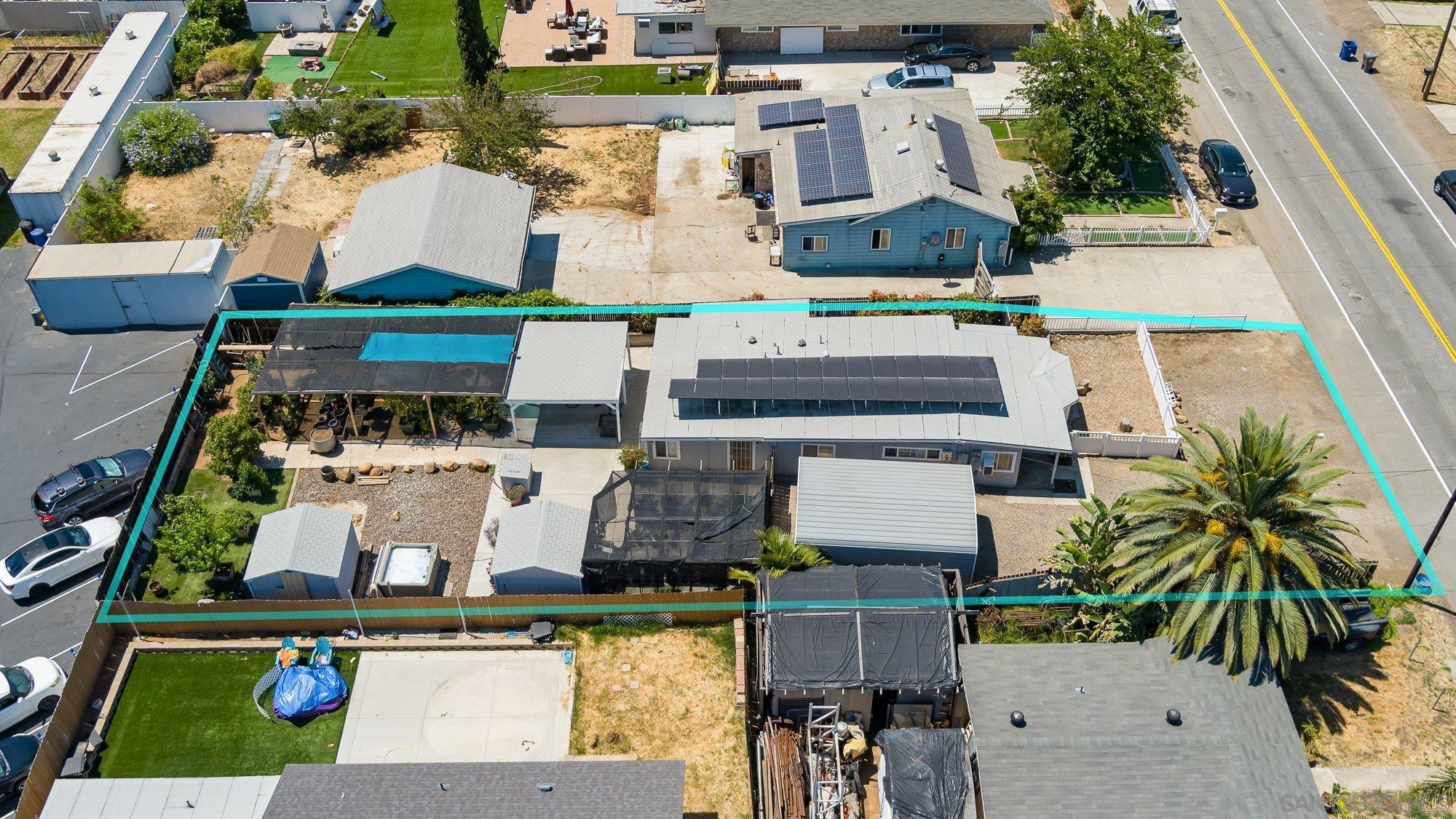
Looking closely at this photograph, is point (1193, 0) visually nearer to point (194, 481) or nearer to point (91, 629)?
point (194, 481)

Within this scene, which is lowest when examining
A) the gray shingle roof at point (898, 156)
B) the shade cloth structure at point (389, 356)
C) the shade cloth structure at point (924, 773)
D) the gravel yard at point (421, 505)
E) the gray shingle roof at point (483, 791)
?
the gravel yard at point (421, 505)

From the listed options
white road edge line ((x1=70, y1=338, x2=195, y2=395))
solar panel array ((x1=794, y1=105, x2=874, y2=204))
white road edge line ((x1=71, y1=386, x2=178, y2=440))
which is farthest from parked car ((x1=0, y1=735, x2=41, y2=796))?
solar panel array ((x1=794, y1=105, x2=874, y2=204))

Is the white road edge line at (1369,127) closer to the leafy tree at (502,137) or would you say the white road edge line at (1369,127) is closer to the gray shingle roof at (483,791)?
the leafy tree at (502,137)

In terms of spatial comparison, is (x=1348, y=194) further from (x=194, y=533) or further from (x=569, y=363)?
(x=194, y=533)

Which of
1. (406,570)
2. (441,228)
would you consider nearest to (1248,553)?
(406,570)

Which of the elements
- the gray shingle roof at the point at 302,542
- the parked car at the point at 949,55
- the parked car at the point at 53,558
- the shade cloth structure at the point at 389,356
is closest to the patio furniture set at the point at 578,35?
the parked car at the point at 949,55

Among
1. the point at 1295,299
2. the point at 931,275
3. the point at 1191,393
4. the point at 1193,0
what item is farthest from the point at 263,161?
the point at 1193,0

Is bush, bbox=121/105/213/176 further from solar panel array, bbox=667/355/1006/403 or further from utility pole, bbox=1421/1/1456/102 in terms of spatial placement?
utility pole, bbox=1421/1/1456/102
